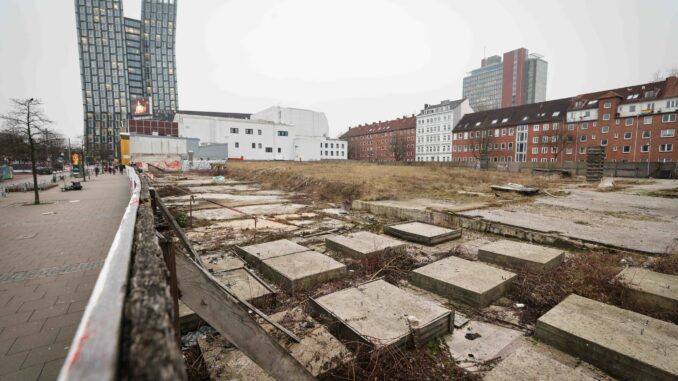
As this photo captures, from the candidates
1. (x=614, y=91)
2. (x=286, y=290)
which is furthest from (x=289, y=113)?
(x=286, y=290)

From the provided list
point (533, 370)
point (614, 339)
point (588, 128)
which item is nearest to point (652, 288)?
point (614, 339)

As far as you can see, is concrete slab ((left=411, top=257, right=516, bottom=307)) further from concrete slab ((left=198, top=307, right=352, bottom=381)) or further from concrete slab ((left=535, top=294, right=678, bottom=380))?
concrete slab ((left=198, top=307, right=352, bottom=381))

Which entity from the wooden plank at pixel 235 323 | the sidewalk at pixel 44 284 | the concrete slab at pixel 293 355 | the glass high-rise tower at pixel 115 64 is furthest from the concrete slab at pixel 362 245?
the glass high-rise tower at pixel 115 64

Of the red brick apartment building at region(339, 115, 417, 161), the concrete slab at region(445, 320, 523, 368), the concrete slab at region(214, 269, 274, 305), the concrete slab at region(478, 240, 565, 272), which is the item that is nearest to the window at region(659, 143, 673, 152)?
the red brick apartment building at region(339, 115, 417, 161)

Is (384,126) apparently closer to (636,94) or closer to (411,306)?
(636,94)

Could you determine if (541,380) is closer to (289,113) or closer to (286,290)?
(286,290)

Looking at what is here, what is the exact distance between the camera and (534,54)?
424 ft

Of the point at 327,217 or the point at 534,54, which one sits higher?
the point at 534,54

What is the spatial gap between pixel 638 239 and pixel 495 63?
165123mm

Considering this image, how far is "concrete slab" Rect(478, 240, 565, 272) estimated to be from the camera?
369 cm

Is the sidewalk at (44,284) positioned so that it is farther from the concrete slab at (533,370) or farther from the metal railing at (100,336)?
the concrete slab at (533,370)

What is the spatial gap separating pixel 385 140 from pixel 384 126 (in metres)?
4.93

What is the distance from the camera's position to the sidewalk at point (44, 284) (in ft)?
8.95

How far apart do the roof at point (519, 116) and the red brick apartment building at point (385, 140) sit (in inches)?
617
